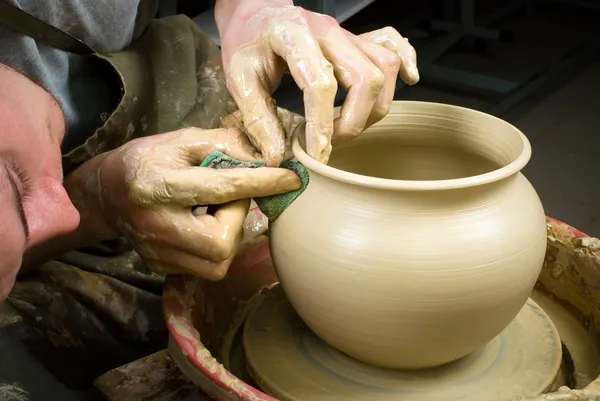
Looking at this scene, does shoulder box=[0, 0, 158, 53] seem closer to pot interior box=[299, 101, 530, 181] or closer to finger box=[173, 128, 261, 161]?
finger box=[173, 128, 261, 161]

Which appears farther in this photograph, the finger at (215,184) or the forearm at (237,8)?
the forearm at (237,8)

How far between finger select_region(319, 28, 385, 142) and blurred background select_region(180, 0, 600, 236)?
1549 mm

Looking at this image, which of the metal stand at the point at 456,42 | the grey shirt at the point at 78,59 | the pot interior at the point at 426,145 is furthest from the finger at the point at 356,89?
the metal stand at the point at 456,42

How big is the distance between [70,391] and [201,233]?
0.38 metres

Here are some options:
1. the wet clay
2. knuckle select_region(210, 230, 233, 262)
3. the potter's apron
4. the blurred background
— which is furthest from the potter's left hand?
the blurred background

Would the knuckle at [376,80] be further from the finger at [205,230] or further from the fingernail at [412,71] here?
the finger at [205,230]

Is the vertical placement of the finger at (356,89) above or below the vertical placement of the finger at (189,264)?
above

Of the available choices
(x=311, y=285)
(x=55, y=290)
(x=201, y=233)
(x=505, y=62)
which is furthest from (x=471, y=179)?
(x=505, y=62)

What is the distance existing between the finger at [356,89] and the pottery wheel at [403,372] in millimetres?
355

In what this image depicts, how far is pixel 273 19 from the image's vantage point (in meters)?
1.06

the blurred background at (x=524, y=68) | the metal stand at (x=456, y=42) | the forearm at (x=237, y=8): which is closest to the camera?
the forearm at (x=237, y=8)

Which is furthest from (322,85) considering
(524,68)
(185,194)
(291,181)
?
(524,68)

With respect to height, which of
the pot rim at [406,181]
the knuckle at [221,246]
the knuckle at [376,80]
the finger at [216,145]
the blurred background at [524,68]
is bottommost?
the blurred background at [524,68]

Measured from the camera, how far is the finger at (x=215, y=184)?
0.95m
